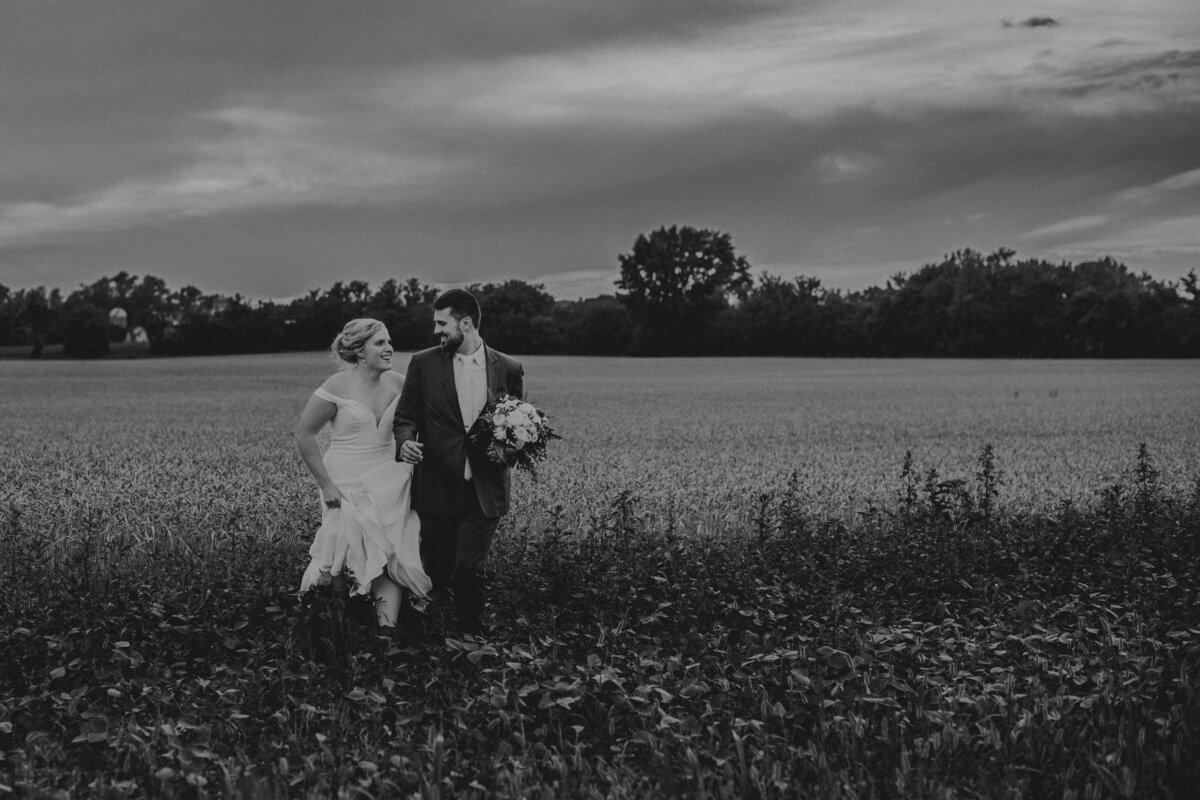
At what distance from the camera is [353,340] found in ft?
22.6

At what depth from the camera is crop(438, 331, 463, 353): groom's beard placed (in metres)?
6.91

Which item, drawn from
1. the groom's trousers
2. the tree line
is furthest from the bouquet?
the tree line

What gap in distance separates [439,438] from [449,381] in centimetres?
38

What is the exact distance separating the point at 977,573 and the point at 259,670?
18.5 feet

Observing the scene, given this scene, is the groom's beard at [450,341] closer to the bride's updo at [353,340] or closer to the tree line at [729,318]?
the bride's updo at [353,340]

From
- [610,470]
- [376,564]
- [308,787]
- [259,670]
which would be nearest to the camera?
[308,787]

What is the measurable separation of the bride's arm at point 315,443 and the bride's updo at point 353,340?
31 cm

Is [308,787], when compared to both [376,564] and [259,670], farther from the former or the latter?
[376,564]

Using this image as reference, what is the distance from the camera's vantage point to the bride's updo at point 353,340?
22.6ft

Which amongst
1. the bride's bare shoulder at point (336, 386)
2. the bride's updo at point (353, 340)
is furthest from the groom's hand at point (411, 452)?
the bride's updo at point (353, 340)

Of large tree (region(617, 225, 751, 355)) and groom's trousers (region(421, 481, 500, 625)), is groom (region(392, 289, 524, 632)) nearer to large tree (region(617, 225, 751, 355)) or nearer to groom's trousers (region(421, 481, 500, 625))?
groom's trousers (region(421, 481, 500, 625))

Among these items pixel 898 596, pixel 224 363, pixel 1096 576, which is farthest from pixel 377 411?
pixel 224 363

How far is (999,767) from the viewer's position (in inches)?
185

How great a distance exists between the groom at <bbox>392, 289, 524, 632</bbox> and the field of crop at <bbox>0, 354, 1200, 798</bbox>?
43cm
